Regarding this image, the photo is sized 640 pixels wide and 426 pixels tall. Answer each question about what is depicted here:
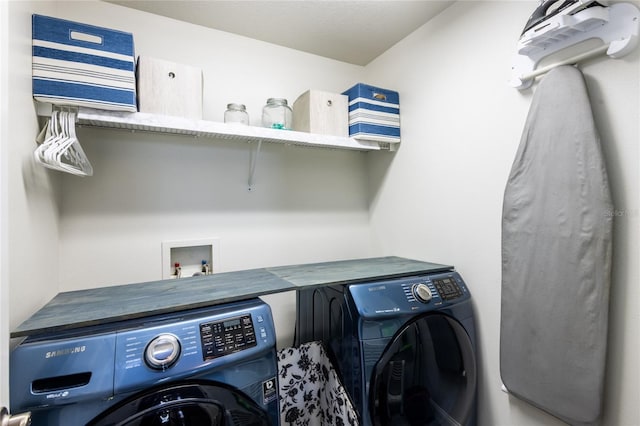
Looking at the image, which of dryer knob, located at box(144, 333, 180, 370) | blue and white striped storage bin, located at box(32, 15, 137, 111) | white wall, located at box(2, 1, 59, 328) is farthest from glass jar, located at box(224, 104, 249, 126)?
dryer knob, located at box(144, 333, 180, 370)

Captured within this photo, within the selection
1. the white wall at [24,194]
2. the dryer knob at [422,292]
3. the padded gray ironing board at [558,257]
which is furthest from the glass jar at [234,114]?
the padded gray ironing board at [558,257]

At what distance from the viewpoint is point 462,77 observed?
1.56m

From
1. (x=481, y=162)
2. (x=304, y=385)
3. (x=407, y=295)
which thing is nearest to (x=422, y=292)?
(x=407, y=295)

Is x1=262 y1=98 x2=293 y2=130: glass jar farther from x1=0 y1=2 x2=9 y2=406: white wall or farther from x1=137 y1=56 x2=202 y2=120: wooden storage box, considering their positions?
x1=0 y1=2 x2=9 y2=406: white wall

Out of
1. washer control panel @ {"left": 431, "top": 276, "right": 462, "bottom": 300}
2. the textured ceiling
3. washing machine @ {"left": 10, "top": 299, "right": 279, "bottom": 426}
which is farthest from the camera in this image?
the textured ceiling

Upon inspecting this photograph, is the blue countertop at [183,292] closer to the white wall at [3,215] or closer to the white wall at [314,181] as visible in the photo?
the white wall at [314,181]

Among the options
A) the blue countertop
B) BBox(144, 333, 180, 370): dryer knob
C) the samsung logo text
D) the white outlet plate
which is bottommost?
BBox(144, 333, 180, 370): dryer knob

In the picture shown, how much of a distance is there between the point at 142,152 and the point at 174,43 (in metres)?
0.66

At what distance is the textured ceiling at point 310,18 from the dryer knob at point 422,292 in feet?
4.93

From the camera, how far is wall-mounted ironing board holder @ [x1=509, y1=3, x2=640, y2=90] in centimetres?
98

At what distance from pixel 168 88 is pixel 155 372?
119 centimetres

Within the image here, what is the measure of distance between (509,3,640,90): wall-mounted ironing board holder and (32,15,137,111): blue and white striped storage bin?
1606 mm

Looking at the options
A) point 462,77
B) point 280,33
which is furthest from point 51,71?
point 462,77

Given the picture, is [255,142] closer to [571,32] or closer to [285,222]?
[285,222]
